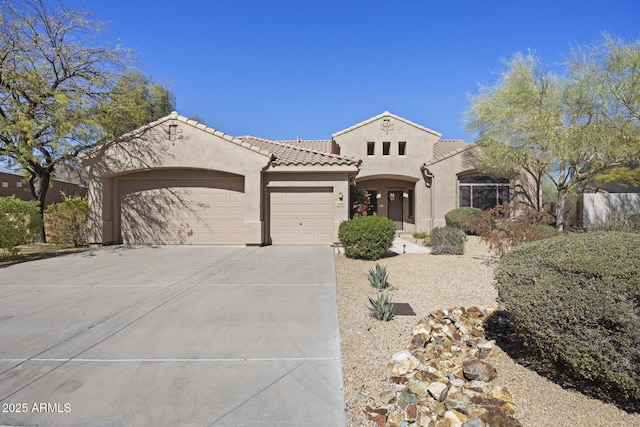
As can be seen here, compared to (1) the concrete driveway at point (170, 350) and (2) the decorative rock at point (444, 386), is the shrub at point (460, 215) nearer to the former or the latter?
(1) the concrete driveway at point (170, 350)

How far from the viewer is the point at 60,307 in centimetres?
636

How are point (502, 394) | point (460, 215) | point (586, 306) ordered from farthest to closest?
point (460, 215) < point (502, 394) < point (586, 306)

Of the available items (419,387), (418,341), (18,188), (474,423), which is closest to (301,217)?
(418,341)

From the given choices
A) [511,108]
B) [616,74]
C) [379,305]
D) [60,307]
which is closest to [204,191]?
[60,307]

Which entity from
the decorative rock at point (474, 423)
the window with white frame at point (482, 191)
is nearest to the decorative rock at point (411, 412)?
the decorative rock at point (474, 423)

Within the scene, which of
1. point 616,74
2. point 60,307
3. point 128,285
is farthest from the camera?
point 616,74

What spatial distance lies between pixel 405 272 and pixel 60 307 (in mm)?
7221

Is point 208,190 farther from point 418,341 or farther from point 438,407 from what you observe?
point 438,407

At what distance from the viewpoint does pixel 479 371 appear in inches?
150

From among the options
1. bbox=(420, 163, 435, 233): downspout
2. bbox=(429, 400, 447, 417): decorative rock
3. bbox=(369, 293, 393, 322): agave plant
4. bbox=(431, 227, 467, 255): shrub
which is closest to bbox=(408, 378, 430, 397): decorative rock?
bbox=(429, 400, 447, 417): decorative rock

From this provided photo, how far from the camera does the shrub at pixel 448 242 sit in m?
11.5

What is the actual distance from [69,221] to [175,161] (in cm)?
525

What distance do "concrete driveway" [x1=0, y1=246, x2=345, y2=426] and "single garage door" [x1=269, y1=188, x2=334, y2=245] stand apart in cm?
560

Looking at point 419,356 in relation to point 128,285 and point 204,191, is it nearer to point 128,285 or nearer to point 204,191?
point 128,285
